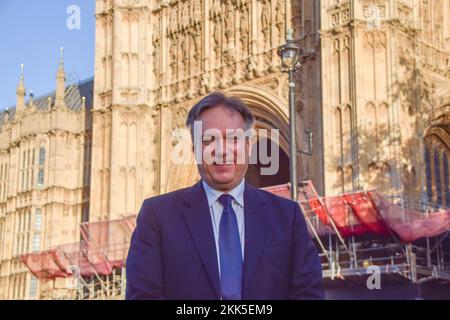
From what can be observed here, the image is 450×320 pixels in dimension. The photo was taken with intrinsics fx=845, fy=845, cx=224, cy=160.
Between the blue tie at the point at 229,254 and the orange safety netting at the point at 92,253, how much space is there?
91.0ft

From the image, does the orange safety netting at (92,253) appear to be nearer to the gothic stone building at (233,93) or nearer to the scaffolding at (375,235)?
the gothic stone building at (233,93)

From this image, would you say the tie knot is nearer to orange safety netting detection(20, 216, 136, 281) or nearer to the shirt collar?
the shirt collar

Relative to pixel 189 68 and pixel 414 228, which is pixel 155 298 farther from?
→ pixel 189 68

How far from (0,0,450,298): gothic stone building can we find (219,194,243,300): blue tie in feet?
70.0

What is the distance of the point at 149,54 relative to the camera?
3434cm

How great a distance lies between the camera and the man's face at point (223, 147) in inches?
119

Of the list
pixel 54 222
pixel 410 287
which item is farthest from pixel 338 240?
pixel 54 222

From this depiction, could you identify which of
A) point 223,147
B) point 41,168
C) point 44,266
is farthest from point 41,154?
point 223,147

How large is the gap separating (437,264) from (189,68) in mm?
13597

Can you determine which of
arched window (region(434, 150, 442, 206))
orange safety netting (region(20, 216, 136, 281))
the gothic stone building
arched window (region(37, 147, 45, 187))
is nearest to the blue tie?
the gothic stone building

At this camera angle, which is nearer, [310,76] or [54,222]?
[310,76]

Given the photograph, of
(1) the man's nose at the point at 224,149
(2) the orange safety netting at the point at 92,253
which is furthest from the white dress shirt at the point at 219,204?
(2) the orange safety netting at the point at 92,253

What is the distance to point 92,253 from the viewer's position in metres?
31.8

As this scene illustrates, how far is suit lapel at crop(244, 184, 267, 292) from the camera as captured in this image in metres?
2.98
